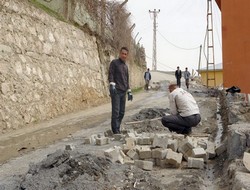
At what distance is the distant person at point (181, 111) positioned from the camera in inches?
280

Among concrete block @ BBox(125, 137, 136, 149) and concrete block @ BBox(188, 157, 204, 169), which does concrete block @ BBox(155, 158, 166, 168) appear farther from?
concrete block @ BBox(125, 137, 136, 149)

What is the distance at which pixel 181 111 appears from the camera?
23.7ft

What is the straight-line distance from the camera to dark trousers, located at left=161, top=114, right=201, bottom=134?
720cm

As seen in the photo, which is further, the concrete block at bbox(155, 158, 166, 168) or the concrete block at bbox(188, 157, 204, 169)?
the concrete block at bbox(155, 158, 166, 168)

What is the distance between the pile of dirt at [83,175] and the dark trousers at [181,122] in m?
2.40

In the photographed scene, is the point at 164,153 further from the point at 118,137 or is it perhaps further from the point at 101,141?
the point at 118,137

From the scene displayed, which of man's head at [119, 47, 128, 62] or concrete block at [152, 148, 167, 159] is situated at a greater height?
man's head at [119, 47, 128, 62]

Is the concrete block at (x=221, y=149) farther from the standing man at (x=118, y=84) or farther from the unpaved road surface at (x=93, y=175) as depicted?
the standing man at (x=118, y=84)

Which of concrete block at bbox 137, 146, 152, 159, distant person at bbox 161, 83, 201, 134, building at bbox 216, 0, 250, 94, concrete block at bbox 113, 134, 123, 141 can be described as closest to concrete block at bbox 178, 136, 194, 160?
concrete block at bbox 137, 146, 152, 159

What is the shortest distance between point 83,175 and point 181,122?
3.34m

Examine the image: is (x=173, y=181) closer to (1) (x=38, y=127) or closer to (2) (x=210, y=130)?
(2) (x=210, y=130)

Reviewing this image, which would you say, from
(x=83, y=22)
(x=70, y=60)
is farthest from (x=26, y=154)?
(x=83, y=22)

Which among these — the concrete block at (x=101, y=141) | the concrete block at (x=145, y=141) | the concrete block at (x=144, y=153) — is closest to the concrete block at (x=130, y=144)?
the concrete block at (x=145, y=141)

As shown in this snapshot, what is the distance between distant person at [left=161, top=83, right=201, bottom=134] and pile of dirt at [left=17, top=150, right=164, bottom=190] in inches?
94.3
